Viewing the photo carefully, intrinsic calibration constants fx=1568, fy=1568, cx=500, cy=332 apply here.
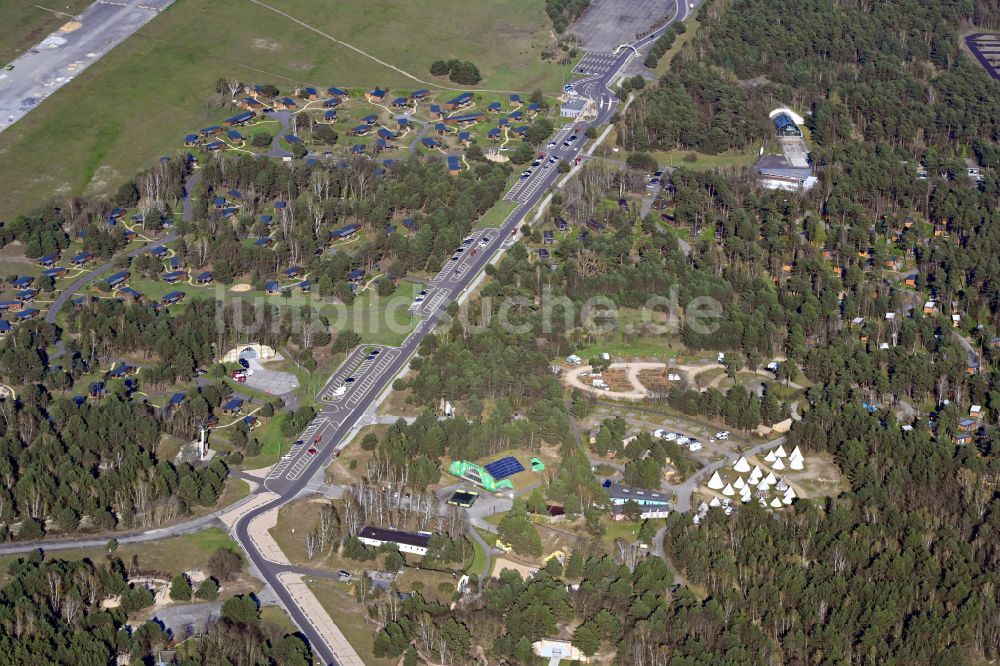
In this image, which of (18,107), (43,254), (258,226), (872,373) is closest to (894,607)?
(872,373)

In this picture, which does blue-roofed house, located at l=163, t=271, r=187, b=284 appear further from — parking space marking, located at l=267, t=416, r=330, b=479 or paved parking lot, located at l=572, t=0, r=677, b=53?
paved parking lot, located at l=572, t=0, r=677, b=53

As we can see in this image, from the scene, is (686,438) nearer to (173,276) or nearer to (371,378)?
(371,378)

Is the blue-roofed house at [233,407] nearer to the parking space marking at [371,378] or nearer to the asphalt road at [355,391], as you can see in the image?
the asphalt road at [355,391]

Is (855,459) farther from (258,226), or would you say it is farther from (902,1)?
(902,1)

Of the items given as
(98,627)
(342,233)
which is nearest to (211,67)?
(342,233)

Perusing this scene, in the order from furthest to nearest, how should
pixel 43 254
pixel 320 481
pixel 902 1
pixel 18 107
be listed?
pixel 902 1, pixel 18 107, pixel 43 254, pixel 320 481

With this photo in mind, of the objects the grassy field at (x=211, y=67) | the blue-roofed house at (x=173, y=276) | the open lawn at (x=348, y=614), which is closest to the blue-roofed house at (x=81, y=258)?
the blue-roofed house at (x=173, y=276)
